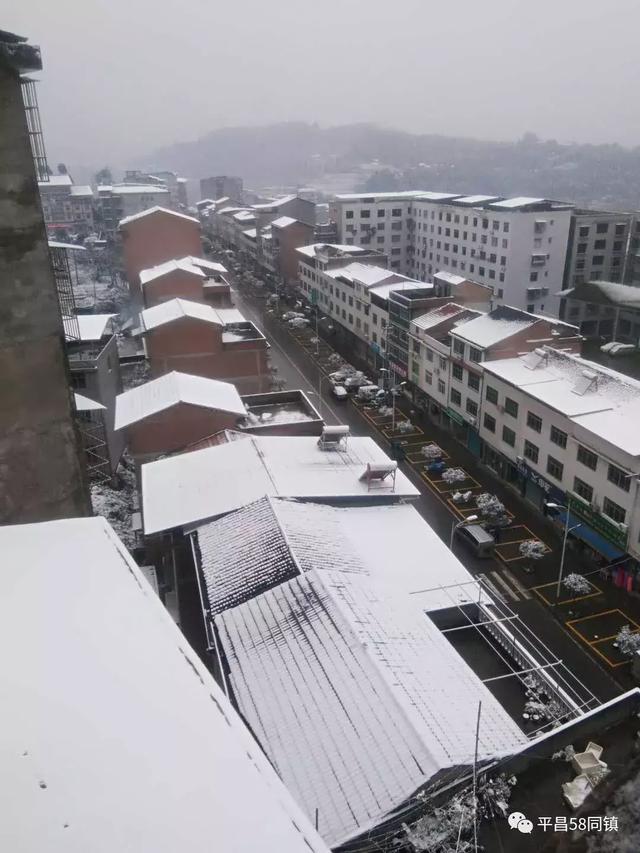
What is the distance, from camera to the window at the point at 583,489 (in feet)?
64.1

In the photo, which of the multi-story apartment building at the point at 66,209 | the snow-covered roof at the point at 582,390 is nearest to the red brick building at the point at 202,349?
the snow-covered roof at the point at 582,390

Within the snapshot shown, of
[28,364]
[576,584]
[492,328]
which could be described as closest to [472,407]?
[492,328]

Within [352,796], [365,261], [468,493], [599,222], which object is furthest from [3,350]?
[599,222]

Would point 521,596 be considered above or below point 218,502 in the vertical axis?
below

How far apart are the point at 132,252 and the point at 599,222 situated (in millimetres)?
35260

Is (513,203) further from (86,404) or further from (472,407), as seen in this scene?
(86,404)

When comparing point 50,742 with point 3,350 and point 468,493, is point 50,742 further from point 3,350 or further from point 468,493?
point 468,493

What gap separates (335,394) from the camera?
33562 millimetres

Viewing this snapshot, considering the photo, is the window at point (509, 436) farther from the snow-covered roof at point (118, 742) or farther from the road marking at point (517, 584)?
the snow-covered roof at point (118, 742)

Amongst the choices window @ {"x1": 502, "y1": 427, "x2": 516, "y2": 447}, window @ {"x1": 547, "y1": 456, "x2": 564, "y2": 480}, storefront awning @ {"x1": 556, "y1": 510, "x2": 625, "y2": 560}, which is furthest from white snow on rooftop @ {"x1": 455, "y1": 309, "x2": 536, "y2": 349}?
storefront awning @ {"x1": 556, "y1": 510, "x2": 625, "y2": 560}

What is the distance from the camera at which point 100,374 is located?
22.8 m

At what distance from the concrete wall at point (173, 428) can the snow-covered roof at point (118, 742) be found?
14.0m

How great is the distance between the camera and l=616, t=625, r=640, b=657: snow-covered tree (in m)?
16.0

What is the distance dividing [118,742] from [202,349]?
25.3 m
